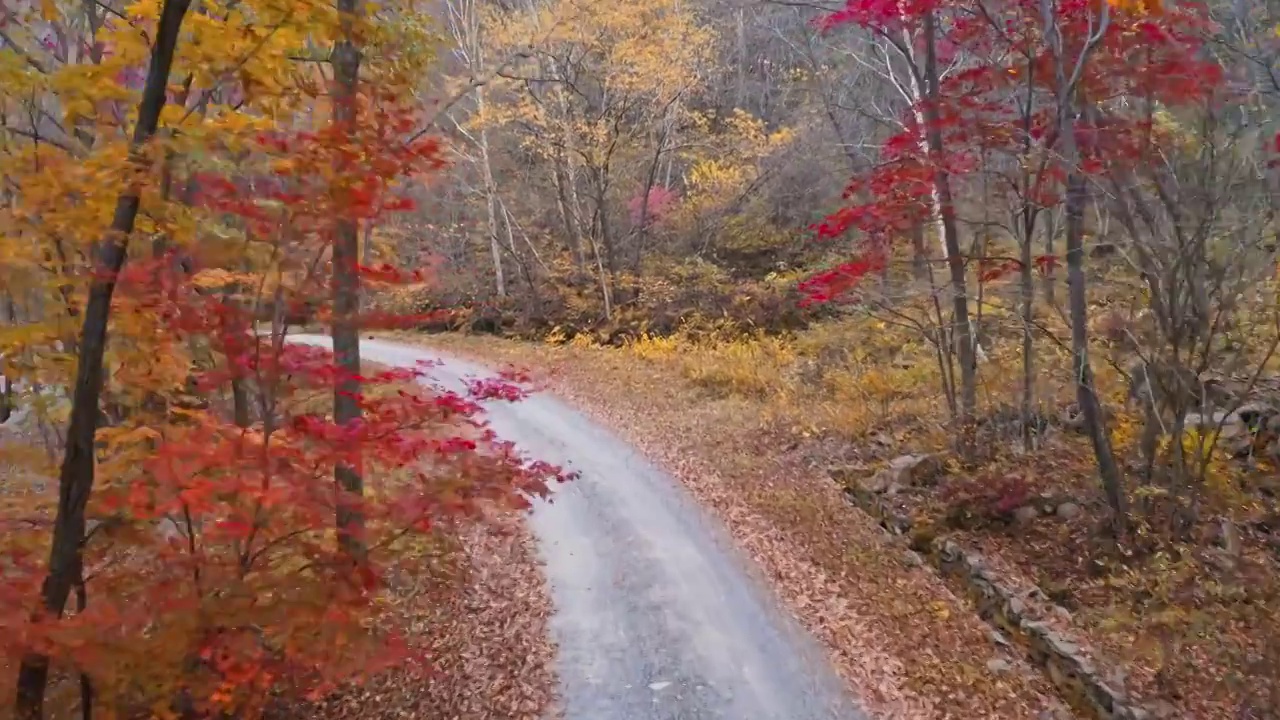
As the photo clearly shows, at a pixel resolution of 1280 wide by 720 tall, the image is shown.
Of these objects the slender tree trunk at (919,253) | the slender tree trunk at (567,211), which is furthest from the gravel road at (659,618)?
the slender tree trunk at (567,211)

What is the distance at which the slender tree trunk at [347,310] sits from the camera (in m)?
5.68

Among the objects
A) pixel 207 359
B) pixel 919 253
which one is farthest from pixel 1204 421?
pixel 207 359

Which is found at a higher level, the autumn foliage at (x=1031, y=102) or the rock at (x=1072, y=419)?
the autumn foliage at (x=1031, y=102)

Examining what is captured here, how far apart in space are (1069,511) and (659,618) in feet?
16.5

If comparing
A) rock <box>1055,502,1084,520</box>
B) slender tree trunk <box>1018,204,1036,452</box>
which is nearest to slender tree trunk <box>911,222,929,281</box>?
slender tree trunk <box>1018,204,1036,452</box>

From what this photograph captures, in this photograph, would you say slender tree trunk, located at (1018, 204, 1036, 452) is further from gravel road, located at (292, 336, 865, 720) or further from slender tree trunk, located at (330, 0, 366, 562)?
slender tree trunk, located at (330, 0, 366, 562)

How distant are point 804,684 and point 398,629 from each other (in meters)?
3.92

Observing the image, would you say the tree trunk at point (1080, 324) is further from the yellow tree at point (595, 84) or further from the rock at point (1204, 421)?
the yellow tree at point (595, 84)

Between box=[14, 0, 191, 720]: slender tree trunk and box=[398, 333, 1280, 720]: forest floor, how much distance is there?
19.7 ft

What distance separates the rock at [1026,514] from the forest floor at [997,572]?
5cm

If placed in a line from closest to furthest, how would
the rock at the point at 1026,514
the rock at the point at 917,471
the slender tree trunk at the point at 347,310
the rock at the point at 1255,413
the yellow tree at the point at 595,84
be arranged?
the slender tree trunk at the point at 347,310 < the rock at the point at 1026,514 < the rock at the point at 1255,413 < the rock at the point at 917,471 < the yellow tree at the point at 595,84

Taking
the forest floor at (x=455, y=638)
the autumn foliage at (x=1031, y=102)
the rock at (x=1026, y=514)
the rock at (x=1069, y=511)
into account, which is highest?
the autumn foliage at (x=1031, y=102)

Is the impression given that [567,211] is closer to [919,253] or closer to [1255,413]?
[919,253]

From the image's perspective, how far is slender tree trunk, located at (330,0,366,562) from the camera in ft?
18.6
